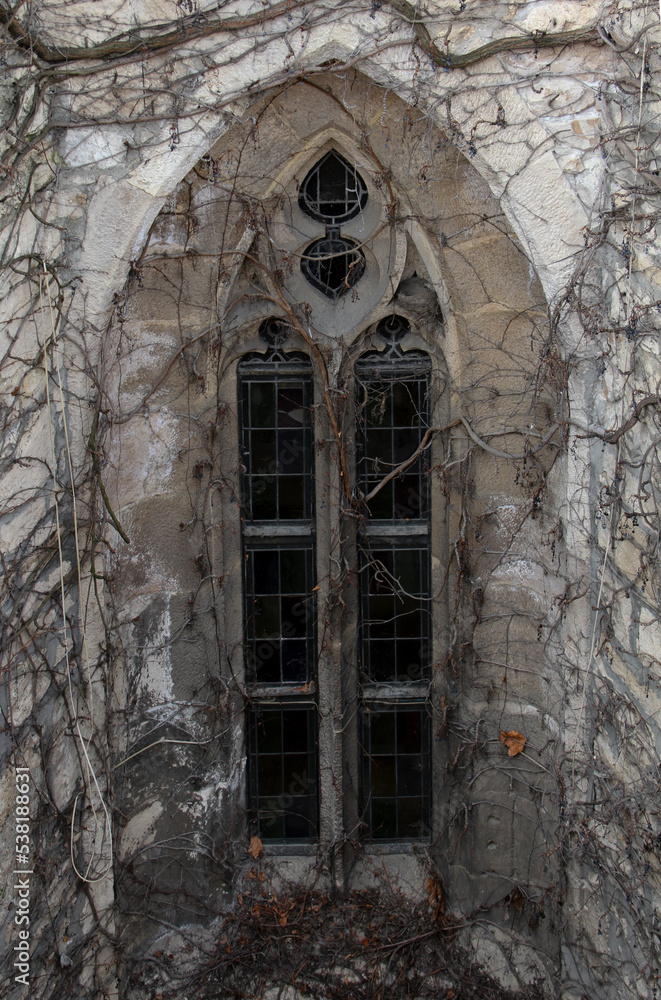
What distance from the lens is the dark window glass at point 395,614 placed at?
157 inches

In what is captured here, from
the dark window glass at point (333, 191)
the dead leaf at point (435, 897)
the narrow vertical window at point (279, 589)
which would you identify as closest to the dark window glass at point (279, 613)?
the narrow vertical window at point (279, 589)

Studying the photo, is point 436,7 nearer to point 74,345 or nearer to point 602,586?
point 74,345

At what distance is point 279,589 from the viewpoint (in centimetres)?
400

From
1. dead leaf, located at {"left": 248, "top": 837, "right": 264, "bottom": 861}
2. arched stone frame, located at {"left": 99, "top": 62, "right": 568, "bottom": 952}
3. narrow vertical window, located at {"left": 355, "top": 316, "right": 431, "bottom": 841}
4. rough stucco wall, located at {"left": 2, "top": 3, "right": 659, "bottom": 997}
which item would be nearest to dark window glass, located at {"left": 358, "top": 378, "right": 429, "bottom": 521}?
narrow vertical window, located at {"left": 355, "top": 316, "right": 431, "bottom": 841}

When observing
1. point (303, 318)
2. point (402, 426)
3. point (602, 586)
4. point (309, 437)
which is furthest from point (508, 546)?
point (303, 318)

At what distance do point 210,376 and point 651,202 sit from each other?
6.76ft

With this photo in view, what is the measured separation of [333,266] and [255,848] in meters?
2.98

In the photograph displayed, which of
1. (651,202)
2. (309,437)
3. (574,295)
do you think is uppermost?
(651,202)

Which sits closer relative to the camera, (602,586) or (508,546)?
(602,586)

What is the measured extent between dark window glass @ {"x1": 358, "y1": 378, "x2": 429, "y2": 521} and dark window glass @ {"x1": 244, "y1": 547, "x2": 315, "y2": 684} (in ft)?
1.67

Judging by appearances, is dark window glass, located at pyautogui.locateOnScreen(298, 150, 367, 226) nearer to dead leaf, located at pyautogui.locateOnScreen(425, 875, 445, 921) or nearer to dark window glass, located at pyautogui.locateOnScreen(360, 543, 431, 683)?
dark window glass, located at pyautogui.locateOnScreen(360, 543, 431, 683)

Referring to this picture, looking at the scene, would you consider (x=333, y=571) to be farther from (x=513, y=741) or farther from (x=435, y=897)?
(x=435, y=897)

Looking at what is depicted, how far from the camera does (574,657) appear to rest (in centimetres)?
352

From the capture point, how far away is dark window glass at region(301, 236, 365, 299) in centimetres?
389
